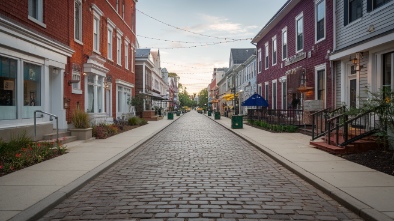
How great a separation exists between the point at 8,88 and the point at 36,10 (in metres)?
3.71

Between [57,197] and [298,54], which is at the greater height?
[298,54]

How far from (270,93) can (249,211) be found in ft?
76.2

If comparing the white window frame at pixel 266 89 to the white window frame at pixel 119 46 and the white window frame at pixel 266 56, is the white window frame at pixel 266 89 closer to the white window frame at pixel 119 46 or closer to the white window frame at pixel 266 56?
the white window frame at pixel 266 56

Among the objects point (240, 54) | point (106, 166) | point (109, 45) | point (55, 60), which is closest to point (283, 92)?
point (109, 45)

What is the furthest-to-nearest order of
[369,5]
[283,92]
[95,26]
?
[283,92]
[95,26]
[369,5]

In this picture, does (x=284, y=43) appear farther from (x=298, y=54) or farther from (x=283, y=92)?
(x=298, y=54)

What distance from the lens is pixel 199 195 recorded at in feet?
20.3

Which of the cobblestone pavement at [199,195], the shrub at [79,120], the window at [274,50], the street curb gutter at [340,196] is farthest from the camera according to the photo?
the window at [274,50]

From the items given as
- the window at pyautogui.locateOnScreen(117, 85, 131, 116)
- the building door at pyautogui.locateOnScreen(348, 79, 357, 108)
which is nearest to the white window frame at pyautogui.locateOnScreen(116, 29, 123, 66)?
the window at pyautogui.locateOnScreen(117, 85, 131, 116)

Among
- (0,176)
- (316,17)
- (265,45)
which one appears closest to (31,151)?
(0,176)

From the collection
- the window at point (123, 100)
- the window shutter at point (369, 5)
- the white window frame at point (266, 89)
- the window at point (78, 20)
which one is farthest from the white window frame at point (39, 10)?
the white window frame at point (266, 89)

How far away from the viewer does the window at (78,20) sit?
56.7ft

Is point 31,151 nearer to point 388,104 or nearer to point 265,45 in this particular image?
point 388,104

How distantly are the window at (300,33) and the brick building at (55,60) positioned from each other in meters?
12.1
